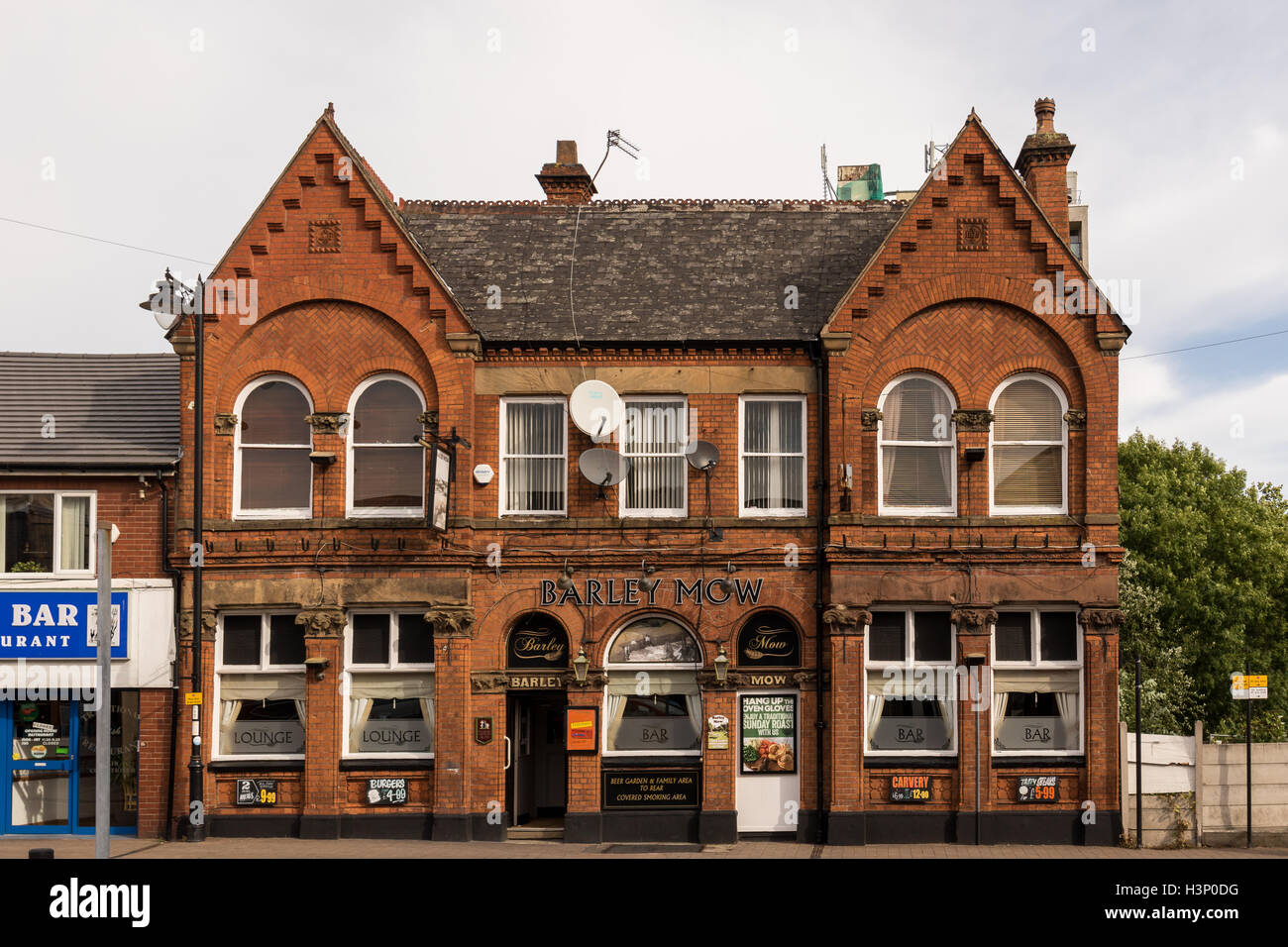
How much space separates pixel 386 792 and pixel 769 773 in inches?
247

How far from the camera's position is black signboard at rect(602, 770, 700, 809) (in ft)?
71.5

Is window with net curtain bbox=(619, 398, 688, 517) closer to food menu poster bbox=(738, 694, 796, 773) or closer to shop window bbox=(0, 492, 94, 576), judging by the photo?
food menu poster bbox=(738, 694, 796, 773)

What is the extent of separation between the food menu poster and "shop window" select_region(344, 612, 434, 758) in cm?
522

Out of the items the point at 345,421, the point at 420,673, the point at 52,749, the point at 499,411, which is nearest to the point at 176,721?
the point at 52,749

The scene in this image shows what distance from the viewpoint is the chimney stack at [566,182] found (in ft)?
85.5

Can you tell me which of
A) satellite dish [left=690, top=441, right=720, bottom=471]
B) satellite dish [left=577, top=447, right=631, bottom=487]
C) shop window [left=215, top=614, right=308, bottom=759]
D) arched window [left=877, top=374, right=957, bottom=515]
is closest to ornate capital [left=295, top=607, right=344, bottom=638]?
shop window [left=215, top=614, right=308, bottom=759]

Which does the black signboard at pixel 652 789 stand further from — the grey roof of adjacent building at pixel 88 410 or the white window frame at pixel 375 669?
the grey roof of adjacent building at pixel 88 410

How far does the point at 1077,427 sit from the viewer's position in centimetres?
2189

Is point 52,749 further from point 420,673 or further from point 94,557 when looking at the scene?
point 420,673

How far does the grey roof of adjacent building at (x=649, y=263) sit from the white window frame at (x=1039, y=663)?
19.2ft

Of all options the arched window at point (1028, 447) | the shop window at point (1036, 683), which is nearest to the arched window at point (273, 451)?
the arched window at point (1028, 447)

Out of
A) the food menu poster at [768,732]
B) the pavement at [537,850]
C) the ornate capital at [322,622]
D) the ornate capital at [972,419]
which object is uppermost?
the ornate capital at [972,419]

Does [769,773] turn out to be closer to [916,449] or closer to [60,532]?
[916,449]

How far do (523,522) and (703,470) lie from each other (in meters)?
3.15
